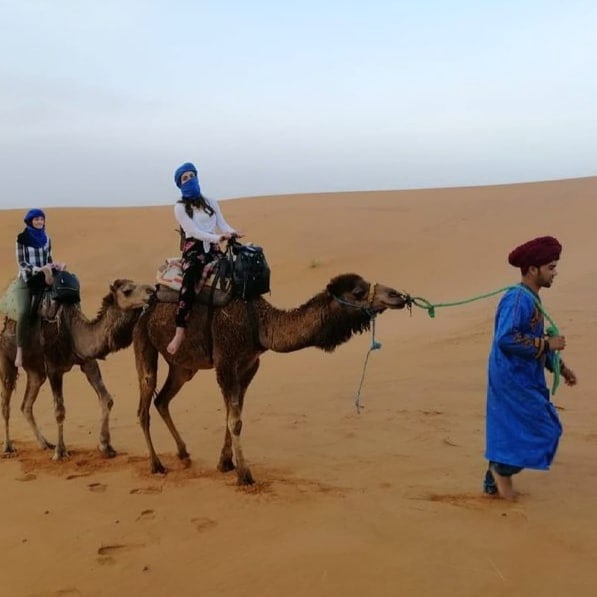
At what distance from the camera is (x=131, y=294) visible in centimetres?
664

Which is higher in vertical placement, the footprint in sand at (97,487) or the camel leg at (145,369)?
the camel leg at (145,369)

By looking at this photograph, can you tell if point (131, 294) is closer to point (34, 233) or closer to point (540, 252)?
point (34, 233)

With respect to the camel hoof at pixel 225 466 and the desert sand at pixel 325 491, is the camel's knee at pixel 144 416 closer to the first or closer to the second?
the desert sand at pixel 325 491

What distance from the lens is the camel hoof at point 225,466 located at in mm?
6266

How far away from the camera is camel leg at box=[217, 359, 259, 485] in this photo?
5.71 m

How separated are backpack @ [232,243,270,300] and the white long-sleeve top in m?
0.25

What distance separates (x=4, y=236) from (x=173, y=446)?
21860mm

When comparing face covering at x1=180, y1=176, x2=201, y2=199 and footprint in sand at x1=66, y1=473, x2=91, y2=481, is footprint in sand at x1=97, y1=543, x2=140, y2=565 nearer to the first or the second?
footprint in sand at x1=66, y1=473, x2=91, y2=481

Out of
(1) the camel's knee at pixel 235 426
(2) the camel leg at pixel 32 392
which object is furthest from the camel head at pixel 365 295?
(2) the camel leg at pixel 32 392

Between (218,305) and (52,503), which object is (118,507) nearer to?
(52,503)

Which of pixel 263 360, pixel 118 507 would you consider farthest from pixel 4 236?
pixel 118 507

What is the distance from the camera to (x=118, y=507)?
5.40 meters

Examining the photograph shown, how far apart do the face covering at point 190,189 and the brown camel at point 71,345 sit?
0.98 metres

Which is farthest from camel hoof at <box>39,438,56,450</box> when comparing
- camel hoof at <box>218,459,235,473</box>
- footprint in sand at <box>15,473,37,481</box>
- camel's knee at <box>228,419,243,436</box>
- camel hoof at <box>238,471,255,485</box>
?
camel hoof at <box>238,471,255,485</box>
